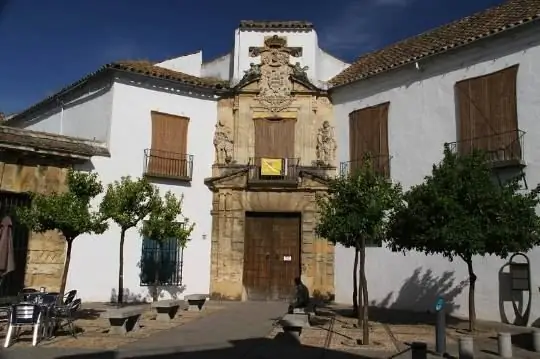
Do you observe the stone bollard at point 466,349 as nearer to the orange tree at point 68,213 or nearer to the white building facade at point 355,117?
the white building facade at point 355,117

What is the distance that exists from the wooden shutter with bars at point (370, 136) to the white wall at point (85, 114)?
7442 mm

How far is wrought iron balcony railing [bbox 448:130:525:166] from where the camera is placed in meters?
13.0

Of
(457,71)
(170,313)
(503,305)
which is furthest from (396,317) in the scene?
(457,71)

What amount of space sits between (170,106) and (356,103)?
5.91 metres

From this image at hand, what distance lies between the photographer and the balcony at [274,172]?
1772 centimetres

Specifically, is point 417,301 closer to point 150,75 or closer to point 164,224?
point 164,224

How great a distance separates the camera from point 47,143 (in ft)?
49.7

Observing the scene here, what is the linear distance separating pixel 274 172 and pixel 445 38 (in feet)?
21.3

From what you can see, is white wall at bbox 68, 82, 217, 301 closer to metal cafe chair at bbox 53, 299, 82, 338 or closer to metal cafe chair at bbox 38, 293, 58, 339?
metal cafe chair at bbox 53, 299, 82, 338

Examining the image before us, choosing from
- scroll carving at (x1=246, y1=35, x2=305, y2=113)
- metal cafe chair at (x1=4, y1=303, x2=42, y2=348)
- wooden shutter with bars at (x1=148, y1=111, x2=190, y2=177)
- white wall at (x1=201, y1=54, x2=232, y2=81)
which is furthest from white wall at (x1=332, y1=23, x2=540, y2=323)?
metal cafe chair at (x1=4, y1=303, x2=42, y2=348)

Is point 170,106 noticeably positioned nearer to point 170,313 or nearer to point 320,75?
point 320,75

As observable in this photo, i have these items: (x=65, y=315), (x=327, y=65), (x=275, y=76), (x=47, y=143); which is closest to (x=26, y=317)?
(x=65, y=315)

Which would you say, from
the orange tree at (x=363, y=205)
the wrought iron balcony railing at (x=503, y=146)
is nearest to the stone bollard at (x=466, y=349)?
the orange tree at (x=363, y=205)

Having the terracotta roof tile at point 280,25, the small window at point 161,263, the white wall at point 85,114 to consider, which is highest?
the terracotta roof tile at point 280,25
